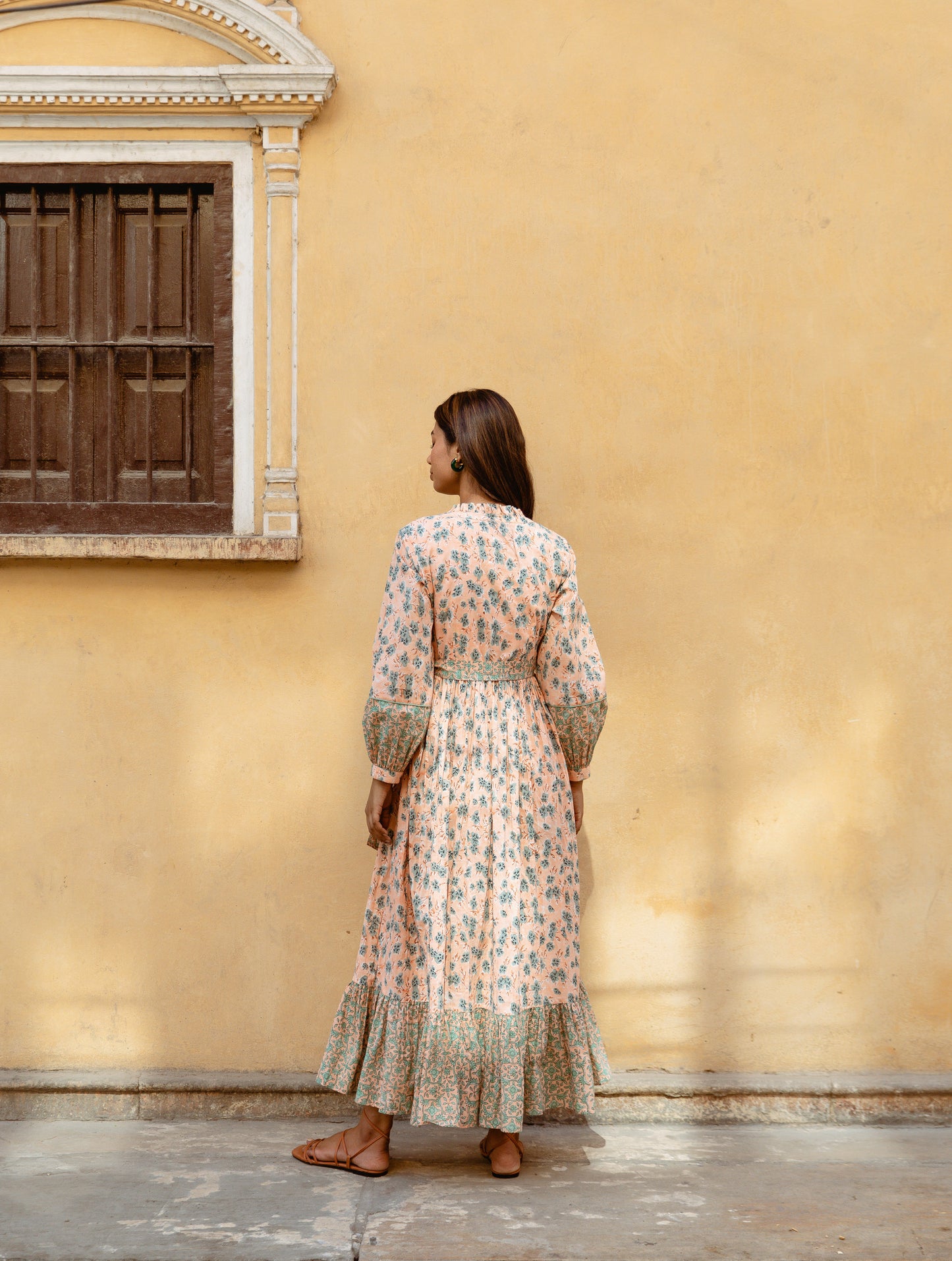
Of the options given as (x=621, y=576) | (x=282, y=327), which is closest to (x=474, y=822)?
(x=621, y=576)

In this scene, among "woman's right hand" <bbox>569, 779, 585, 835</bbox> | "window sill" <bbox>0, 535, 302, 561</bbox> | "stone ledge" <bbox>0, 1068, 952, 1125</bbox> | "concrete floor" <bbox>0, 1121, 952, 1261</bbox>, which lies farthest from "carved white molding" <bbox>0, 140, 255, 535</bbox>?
"concrete floor" <bbox>0, 1121, 952, 1261</bbox>

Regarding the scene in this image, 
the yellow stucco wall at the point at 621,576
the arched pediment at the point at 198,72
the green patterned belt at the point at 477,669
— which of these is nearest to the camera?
the green patterned belt at the point at 477,669

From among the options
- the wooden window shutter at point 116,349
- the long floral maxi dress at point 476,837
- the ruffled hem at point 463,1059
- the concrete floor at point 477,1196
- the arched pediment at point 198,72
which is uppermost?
the arched pediment at point 198,72

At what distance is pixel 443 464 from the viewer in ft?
10.3

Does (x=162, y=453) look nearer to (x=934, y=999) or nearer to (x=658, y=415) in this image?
(x=658, y=415)

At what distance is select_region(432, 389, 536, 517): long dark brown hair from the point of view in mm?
3096

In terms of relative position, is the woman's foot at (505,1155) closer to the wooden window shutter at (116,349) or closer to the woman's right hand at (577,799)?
the woman's right hand at (577,799)

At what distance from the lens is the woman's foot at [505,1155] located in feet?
10.4

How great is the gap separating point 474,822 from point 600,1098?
113 centimetres

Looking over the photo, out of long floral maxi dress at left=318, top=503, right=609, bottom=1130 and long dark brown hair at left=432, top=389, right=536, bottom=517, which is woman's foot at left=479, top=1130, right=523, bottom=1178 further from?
long dark brown hair at left=432, top=389, right=536, bottom=517

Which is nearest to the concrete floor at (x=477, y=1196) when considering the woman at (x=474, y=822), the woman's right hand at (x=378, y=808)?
the woman at (x=474, y=822)

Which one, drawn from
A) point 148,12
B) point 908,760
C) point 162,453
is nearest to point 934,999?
point 908,760

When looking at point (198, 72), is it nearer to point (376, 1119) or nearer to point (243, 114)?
point (243, 114)

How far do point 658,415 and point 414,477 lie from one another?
0.76 metres
